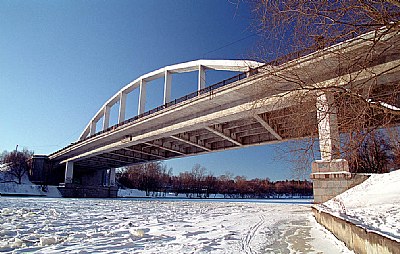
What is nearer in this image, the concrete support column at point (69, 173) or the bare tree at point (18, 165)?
the concrete support column at point (69, 173)

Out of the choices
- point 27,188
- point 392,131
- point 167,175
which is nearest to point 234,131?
point 392,131

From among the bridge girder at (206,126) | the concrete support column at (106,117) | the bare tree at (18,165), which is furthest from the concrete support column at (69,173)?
the bare tree at (18,165)

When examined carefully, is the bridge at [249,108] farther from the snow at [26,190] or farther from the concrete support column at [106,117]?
the snow at [26,190]

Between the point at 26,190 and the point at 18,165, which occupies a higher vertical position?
the point at 18,165

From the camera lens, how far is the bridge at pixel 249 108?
15.2 feet

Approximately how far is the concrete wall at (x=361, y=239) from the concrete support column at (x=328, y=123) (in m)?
1.34

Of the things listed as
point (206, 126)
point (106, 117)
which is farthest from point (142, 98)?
point (206, 126)

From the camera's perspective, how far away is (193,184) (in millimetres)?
75062

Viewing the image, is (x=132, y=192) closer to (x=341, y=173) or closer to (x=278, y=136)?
(x=278, y=136)

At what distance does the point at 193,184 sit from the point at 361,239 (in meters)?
73.6

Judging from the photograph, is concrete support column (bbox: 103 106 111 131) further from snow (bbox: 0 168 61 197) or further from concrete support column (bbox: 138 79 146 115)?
snow (bbox: 0 168 61 197)

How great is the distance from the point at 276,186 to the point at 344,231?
91.6m

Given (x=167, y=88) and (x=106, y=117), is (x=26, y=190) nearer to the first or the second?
(x=106, y=117)

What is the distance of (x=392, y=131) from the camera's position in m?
5.01
